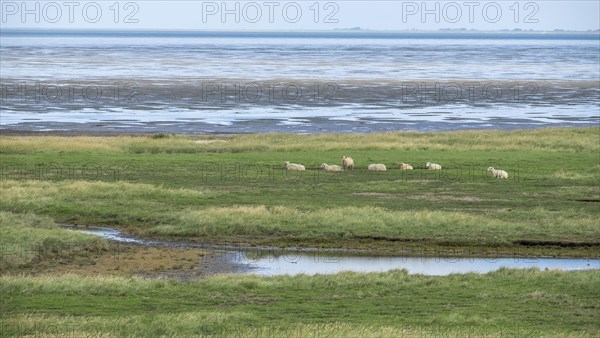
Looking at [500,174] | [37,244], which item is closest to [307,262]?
[37,244]

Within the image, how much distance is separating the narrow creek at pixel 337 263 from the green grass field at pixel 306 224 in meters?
1.03

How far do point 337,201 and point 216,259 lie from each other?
882cm

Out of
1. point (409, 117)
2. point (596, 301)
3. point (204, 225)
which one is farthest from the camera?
point (409, 117)

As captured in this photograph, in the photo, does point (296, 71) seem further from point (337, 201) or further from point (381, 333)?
point (381, 333)

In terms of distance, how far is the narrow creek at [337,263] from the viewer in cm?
3023

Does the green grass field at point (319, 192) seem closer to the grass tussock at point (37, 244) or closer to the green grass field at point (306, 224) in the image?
the green grass field at point (306, 224)

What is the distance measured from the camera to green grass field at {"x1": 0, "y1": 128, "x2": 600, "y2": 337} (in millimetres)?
23016

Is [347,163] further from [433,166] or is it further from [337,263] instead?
[337,263]

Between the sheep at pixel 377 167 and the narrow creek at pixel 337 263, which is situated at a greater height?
the sheep at pixel 377 167

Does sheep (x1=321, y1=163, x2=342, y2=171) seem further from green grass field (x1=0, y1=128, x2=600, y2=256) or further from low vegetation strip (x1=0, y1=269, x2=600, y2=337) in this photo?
low vegetation strip (x1=0, y1=269, x2=600, y2=337)

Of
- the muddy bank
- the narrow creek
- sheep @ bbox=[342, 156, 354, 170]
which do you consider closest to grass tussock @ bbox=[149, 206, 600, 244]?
the muddy bank

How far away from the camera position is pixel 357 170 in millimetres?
47906

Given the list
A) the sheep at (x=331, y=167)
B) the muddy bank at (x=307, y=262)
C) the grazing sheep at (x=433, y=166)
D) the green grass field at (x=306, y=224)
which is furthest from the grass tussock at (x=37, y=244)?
the grazing sheep at (x=433, y=166)

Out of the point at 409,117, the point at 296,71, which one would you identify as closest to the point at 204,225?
the point at 409,117
